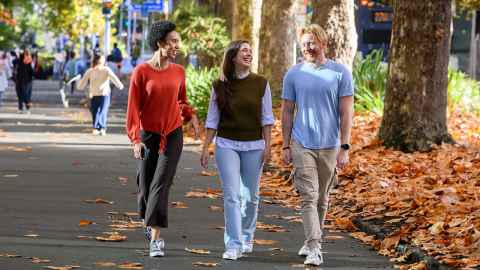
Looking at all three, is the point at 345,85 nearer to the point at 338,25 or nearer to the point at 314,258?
the point at 314,258

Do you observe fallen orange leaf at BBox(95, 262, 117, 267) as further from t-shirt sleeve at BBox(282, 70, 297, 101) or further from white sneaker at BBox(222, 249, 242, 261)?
t-shirt sleeve at BBox(282, 70, 297, 101)

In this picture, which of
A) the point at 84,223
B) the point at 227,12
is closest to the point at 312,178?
the point at 84,223

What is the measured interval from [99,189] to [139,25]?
3343 inches

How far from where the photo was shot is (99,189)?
1606 cm

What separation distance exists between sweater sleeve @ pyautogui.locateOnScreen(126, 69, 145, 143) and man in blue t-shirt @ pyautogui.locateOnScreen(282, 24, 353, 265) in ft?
3.63

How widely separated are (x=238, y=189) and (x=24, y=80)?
27771 millimetres

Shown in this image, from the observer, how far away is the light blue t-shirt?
33.7ft

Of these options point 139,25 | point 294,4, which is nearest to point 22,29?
point 139,25

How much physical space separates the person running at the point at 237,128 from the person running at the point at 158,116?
0.30m

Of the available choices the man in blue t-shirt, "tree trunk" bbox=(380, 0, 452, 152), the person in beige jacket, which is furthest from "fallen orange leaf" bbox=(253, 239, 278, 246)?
the person in beige jacket

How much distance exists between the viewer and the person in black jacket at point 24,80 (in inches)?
1460

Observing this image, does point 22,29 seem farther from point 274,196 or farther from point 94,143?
point 274,196

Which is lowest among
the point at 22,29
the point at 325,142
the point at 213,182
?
the point at 22,29

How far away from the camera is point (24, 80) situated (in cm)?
3766
